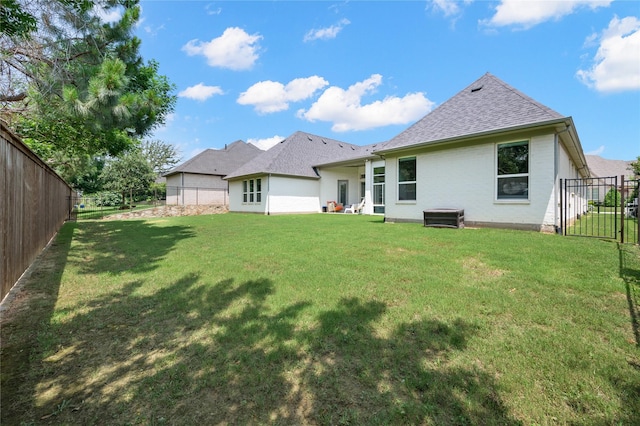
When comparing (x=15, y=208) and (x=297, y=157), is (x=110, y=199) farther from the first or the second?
(x=15, y=208)

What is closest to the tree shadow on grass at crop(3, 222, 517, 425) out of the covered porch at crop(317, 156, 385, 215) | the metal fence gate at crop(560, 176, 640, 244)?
the metal fence gate at crop(560, 176, 640, 244)

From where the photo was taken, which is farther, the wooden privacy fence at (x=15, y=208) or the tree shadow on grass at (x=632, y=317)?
the wooden privacy fence at (x=15, y=208)

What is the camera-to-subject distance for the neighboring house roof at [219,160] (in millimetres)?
26672

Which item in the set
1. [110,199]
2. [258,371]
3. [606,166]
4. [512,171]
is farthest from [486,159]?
[606,166]

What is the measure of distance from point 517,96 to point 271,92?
83.1ft

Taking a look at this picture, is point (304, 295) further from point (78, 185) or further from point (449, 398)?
point (78, 185)

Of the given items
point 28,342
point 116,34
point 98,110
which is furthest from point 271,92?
point 28,342

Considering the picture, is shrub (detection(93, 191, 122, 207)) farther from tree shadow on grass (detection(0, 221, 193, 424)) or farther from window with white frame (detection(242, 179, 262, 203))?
tree shadow on grass (detection(0, 221, 193, 424))

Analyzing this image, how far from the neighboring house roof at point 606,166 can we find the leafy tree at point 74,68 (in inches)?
1889

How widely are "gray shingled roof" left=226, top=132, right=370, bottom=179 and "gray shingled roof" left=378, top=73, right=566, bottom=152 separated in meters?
6.68

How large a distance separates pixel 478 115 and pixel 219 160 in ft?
83.0

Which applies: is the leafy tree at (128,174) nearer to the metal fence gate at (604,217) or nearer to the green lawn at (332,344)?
the green lawn at (332,344)

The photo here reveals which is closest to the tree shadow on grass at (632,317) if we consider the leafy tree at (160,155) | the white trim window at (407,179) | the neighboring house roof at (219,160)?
the white trim window at (407,179)

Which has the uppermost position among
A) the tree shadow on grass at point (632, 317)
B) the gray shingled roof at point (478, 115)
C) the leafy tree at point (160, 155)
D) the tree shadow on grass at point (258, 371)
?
the leafy tree at point (160, 155)
